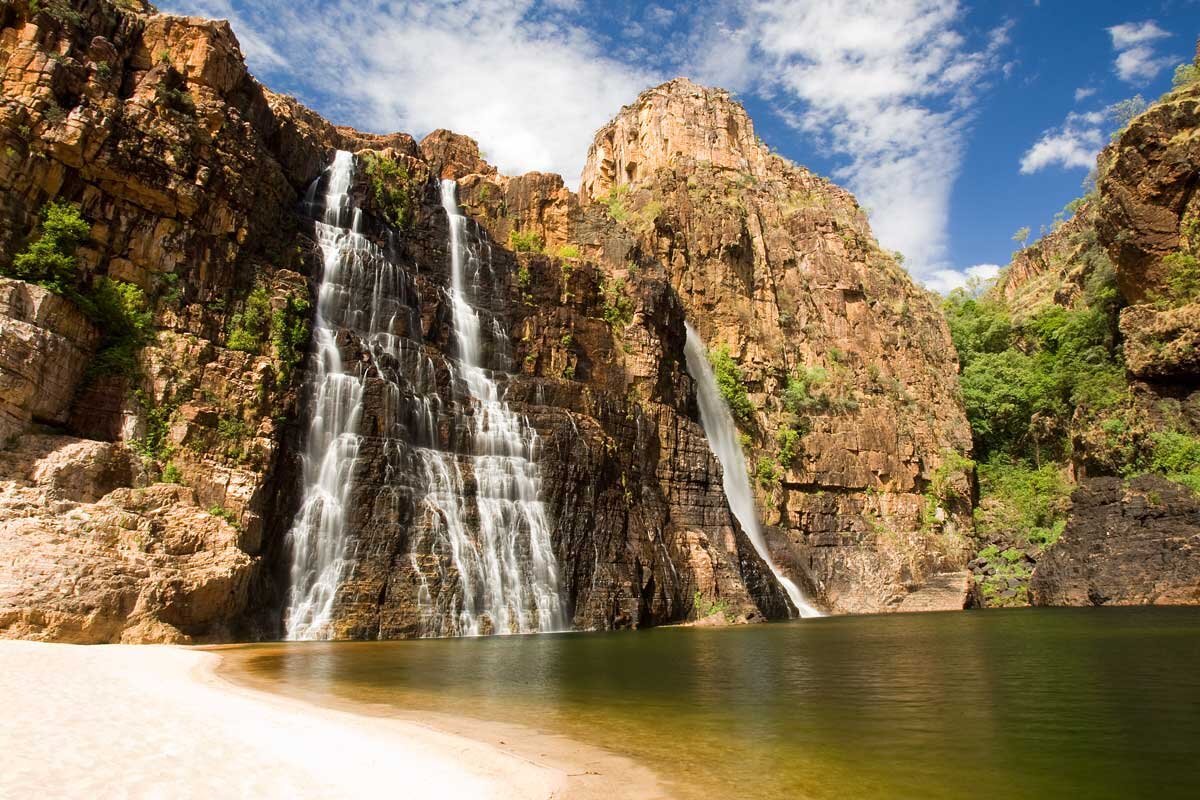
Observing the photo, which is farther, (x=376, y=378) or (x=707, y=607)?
(x=707, y=607)

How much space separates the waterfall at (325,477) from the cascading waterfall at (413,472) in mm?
38

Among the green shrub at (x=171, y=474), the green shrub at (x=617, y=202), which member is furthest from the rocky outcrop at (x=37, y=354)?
the green shrub at (x=617, y=202)

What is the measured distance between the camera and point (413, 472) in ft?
83.1

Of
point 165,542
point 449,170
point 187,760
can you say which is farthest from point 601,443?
point 449,170

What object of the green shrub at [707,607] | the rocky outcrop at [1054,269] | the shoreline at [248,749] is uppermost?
the rocky outcrop at [1054,269]

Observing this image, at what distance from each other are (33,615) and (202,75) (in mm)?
19904

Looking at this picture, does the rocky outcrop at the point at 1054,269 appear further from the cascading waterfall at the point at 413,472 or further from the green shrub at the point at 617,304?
the cascading waterfall at the point at 413,472

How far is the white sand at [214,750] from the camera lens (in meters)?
5.62

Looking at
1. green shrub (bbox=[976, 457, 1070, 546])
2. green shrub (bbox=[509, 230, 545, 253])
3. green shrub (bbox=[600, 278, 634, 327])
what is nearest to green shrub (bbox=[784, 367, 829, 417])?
green shrub (bbox=[976, 457, 1070, 546])

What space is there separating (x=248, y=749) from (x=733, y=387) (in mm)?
38937

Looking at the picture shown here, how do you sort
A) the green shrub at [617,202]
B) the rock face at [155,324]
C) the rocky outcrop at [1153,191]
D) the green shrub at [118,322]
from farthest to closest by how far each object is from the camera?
the green shrub at [617,202] → the rocky outcrop at [1153,191] → the green shrub at [118,322] → the rock face at [155,324]

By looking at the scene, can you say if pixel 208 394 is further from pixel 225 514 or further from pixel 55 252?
pixel 55 252

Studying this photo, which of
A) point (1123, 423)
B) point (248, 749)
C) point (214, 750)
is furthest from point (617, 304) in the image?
point (214, 750)

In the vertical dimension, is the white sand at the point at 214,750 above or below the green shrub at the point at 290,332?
below
